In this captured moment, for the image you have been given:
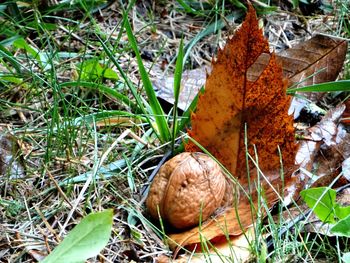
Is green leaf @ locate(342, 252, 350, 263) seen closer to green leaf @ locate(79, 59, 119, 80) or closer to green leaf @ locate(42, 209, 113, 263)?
green leaf @ locate(42, 209, 113, 263)

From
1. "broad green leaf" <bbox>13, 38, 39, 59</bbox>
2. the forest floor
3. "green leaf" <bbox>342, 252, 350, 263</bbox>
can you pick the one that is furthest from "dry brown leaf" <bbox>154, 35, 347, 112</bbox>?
"green leaf" <bbox>342, 252, 350, 263</bbox>

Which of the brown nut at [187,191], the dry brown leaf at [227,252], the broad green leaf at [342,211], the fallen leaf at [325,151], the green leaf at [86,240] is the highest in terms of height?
the green leaf at [86,240]

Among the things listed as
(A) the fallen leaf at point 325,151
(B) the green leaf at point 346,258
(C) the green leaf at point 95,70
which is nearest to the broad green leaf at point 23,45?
(C) the green leaf at point 95,70

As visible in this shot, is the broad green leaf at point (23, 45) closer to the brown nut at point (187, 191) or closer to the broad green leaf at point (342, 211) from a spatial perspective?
the brown nut at point (187, 191)

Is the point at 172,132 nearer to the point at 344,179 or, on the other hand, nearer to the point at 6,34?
the point at 344,179

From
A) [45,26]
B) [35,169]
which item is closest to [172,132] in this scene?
[35,169]

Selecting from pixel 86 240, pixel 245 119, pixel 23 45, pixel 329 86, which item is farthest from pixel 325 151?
pixel 23 45
